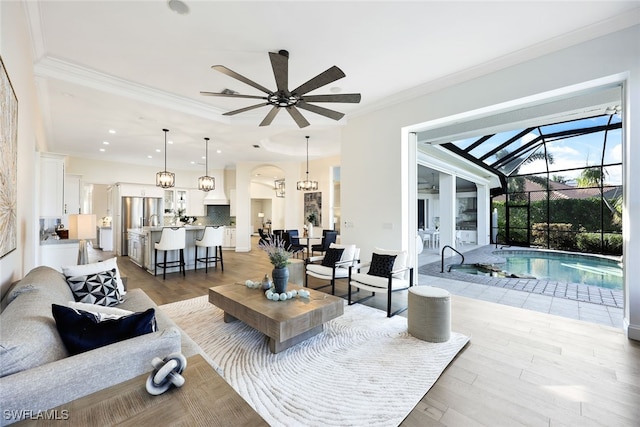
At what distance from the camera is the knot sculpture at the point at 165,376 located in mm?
1205

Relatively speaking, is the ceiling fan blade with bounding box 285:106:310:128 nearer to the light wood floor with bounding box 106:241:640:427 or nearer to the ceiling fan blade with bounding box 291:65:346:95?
the ceiling fan blade with bounding box 291:65:346:95

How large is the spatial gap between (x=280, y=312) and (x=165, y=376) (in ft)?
4.92

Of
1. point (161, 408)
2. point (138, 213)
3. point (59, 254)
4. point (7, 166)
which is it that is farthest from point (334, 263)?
point (138, 213)

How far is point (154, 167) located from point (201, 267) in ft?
17.3

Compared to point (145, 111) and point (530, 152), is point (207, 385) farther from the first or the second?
point (530, 152)

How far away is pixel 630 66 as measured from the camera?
9.61 ft

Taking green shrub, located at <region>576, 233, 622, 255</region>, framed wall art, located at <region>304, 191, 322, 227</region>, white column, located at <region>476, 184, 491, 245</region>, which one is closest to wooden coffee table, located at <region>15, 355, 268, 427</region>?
framed wall art, located at <region>304, 191, 322, 227</region>

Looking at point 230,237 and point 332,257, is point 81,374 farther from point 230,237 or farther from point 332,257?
point 230,237

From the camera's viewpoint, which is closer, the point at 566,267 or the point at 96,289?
the point at 96,289

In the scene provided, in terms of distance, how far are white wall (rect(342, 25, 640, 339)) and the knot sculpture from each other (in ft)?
13.7

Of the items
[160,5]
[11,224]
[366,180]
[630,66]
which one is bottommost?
[11,224]

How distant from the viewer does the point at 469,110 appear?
13.1ft

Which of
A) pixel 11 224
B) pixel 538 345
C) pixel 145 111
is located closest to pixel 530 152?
pixel 538 345

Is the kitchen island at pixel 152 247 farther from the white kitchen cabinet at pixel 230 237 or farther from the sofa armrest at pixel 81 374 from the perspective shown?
the sofa armrest at pixel 81 374
